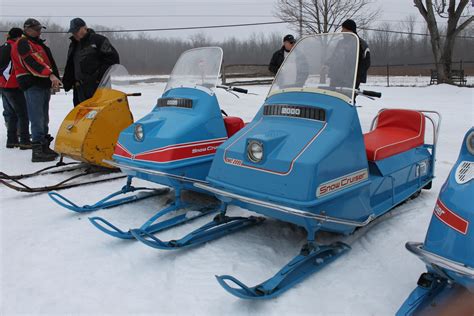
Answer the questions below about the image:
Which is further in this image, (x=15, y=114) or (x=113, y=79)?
(x=15, y=114)

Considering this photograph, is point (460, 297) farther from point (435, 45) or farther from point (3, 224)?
point (435, 45)

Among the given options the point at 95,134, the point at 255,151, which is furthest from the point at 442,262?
the point at 95,134

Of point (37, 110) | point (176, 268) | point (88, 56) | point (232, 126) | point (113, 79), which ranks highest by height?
point (88, 56)

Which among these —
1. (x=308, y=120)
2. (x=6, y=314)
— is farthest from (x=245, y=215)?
(x=6, y=314)

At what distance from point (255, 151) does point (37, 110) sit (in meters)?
4.37

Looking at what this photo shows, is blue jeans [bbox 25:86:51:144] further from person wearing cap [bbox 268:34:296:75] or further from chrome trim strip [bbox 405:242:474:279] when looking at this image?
chrome trim strip [bbox 405:242:474:279]

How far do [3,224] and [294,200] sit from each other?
2736mm

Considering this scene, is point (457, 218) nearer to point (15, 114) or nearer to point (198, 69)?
point (198, 69)

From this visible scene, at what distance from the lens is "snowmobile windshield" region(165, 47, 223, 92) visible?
Result: 14.7ft

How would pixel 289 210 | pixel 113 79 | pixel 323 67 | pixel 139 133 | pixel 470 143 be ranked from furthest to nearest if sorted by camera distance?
pixel 113 79
pixel 139 133
pixel 323 67
pixel 289 210
pixel 470 143

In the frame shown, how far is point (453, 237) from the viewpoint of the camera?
76.3 inches

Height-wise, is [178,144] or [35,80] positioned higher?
[35,80]

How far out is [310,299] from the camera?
263 centimetres

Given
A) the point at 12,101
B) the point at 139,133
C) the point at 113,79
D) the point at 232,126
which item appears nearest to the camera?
the point at 139,133
